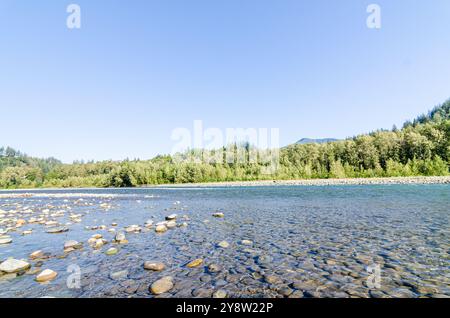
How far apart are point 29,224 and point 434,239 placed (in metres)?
20.9

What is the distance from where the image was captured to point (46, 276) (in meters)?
6.23

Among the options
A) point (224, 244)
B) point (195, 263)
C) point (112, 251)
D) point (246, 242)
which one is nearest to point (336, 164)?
point (246, 242)

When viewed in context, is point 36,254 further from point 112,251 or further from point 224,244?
point 224,244

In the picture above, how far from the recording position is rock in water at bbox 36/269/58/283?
6.11 metres

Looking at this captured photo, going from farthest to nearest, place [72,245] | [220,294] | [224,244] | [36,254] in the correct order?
[224,244] < [72,245] < [36,254] < [220,294]

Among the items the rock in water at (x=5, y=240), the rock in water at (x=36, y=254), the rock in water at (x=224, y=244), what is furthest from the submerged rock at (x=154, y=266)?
the rock in water at (x=5, y=240)

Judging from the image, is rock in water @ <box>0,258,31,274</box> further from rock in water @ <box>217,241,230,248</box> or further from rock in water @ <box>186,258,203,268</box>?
rock in water @ <box>217,241,230,248</box>

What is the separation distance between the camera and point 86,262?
24.5 feet

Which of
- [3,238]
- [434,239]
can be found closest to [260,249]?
[434,239]

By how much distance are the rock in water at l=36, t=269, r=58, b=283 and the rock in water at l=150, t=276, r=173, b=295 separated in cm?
287

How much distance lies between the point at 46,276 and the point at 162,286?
127 inches

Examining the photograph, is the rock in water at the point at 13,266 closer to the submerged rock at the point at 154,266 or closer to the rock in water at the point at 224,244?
the submerged rock at the point at 154,266
